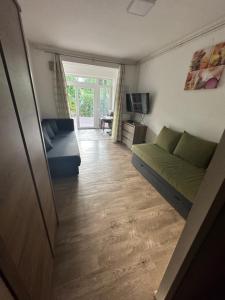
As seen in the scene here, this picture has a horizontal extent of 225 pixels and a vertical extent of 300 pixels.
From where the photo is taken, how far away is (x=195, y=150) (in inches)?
88.5

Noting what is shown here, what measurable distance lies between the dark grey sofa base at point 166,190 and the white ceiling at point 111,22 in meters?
2.32

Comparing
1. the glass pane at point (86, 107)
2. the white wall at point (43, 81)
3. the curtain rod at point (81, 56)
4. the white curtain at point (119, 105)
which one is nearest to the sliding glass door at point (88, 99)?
the glass pane at point (86, 107)

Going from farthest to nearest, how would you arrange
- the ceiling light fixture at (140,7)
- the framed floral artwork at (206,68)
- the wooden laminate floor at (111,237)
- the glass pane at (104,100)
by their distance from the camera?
1. the glass pane at (104,100)
2. the framed floral artwork at (206,68)
3. the ceiling light fixture at (140,7)
4. the wooden laminate floor at (111,237)

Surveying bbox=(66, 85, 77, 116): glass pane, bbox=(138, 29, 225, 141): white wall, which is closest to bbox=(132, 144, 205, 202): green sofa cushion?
bbox=(138, 29, 225, 141): white wall

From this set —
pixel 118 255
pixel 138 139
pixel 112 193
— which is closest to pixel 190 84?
pixel 138 139

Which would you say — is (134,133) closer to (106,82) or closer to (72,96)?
(106,82)

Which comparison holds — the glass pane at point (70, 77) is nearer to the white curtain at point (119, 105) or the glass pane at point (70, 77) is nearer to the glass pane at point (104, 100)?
the glass pane at point (104, 100)

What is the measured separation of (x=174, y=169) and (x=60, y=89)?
3.55 m

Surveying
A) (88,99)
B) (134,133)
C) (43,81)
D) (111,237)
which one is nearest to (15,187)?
(111,237)

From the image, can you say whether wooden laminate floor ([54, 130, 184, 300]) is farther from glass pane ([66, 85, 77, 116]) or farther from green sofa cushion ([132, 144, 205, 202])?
glass pane ([66, 85, 77, 116])

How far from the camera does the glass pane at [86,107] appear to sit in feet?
18.9

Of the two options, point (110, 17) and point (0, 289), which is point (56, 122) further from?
point (0, 289)

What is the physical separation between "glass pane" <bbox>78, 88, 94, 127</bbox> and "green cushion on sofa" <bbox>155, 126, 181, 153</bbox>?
400 centimetres

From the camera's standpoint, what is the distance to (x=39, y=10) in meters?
1.95
